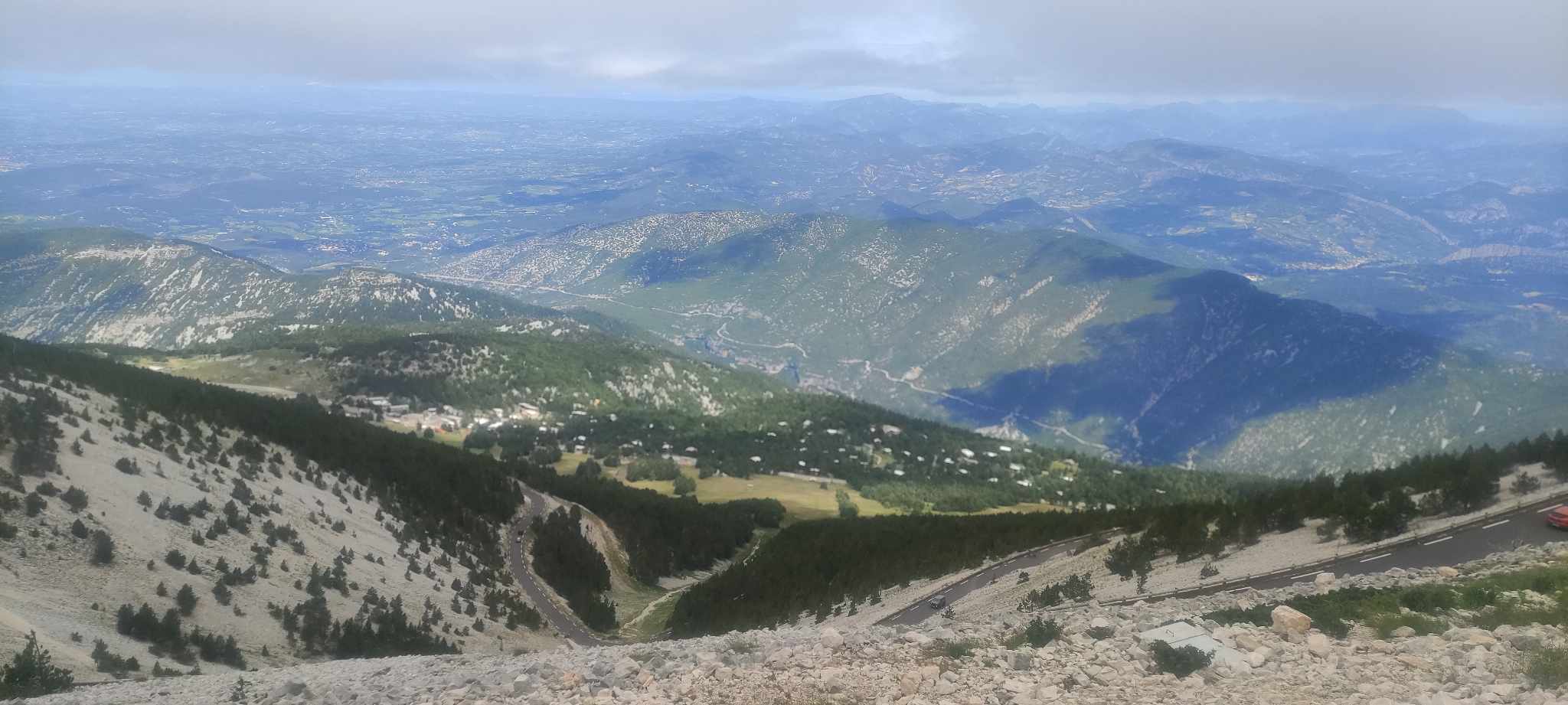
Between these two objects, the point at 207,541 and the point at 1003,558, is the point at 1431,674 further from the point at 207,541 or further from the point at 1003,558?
the point at 207,541

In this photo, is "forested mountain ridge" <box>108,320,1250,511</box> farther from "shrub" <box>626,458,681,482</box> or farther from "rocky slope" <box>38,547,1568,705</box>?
"rocky slope" <box>38,547,1568,705</box>

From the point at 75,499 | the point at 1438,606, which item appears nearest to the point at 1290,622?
the point at 1438,606

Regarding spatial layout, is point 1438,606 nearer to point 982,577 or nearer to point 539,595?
point 982,577

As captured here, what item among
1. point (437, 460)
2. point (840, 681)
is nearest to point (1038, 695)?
point (840, 681)

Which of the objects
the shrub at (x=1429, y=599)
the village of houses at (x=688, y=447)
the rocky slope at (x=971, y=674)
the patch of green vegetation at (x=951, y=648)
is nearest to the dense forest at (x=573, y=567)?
the rocky slope at (x=971, y=674)

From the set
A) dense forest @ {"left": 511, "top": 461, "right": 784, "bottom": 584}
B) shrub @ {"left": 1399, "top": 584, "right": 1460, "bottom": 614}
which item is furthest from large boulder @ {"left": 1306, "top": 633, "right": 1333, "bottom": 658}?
dense forest @ {"left": 511, "top": 461, "right": 784, "bottom": 584}

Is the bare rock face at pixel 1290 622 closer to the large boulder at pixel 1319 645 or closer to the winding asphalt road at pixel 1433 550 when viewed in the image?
the large boulder at pixel 1319 645
